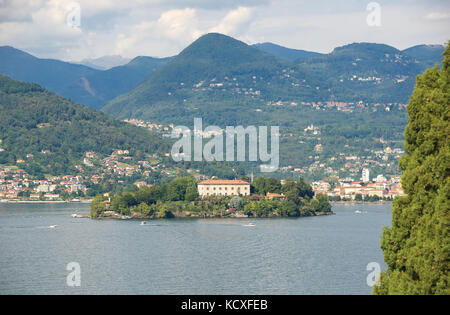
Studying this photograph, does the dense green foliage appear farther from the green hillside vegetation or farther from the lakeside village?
the green hillside vegetation

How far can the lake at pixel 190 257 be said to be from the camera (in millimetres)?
25094

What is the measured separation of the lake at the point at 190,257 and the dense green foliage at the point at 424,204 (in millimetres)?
12485

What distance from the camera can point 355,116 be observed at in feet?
569

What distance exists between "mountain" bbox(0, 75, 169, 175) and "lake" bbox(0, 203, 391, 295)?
194 ft

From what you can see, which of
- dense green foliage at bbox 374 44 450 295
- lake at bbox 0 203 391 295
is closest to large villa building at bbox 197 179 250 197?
lake at bbox 0 203 391 295

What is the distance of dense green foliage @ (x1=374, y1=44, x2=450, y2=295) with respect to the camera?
33.5ft

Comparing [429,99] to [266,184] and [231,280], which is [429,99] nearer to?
[231,280]

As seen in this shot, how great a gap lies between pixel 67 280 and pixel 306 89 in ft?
557

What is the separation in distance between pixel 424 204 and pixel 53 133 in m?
115

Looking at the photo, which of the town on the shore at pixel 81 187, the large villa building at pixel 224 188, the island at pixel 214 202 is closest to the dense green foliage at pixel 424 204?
the island at pixel 214 202

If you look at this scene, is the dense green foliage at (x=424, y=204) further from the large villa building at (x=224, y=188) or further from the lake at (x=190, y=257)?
the large villa building at (x=224, y=188)

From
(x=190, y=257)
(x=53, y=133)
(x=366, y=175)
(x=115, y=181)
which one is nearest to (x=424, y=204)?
(x=190, y=257)
